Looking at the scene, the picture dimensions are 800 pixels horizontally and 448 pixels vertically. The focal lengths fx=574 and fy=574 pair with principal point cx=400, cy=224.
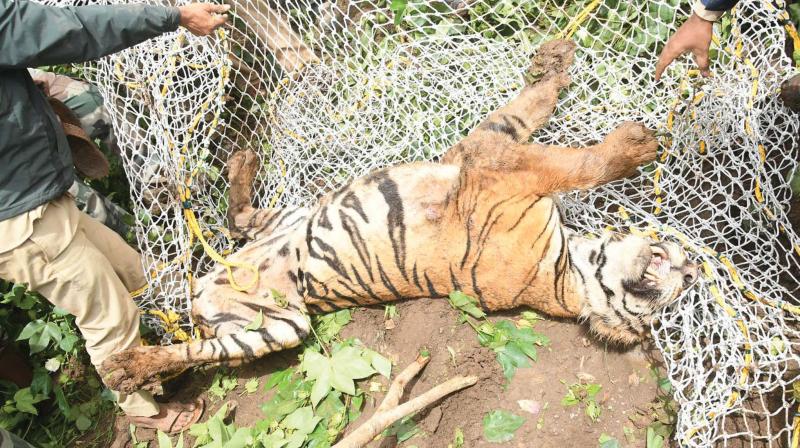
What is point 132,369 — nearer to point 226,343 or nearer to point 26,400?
point 226,343

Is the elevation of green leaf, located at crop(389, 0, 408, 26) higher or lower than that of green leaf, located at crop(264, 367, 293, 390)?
higher

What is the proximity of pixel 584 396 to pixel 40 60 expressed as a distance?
324cm

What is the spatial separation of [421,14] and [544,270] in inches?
78.5

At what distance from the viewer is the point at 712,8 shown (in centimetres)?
275

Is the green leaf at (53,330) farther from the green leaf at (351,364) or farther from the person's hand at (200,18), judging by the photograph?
the person's hand at (200,18)

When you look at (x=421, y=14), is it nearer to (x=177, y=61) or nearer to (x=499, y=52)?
(x=499, y=52)

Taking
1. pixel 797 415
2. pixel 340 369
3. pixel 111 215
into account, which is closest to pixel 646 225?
pixel 797 415

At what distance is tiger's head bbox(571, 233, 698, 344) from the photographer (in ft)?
9.92

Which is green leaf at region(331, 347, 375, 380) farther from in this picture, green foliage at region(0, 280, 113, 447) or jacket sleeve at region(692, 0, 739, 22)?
jacket sleeve at region(692, 0, 739, 22)

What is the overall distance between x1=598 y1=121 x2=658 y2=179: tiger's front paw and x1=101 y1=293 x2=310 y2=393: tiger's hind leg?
209 cm

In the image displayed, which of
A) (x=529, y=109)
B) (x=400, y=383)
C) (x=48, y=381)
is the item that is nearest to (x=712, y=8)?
(x=529, y=109)

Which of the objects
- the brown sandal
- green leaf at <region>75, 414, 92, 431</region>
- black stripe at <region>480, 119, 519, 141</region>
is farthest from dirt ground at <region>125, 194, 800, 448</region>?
the brown sandal

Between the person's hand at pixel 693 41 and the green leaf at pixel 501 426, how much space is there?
2057 millimetres

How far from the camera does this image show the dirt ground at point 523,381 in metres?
3.16
